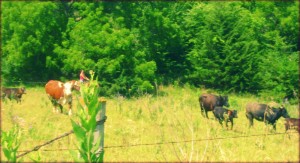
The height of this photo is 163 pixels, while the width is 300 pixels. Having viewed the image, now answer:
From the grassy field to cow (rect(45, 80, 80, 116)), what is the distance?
0.49 metres

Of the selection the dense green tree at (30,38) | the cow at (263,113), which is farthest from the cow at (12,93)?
the cow at (263,113)

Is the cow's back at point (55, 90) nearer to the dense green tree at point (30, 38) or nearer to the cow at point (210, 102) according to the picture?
the cow at point (210, 102)

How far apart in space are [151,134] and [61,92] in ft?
16.9

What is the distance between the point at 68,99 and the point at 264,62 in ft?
41.3

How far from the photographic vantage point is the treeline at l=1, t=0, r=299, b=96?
72.1 feet

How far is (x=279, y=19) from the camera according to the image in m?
27.4

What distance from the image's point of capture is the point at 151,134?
11938 mm

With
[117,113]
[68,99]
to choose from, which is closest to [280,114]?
[117,113]

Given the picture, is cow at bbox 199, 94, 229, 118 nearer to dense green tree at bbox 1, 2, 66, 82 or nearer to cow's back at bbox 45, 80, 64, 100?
cow's back at bbox 45, 80, 64, 100

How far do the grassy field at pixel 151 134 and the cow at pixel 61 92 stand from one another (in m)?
0.49

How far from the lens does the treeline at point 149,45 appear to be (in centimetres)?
2197

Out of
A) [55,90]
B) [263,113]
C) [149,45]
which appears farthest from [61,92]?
[149,45]

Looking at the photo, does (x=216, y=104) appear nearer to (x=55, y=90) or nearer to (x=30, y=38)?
(x=55, y=90)

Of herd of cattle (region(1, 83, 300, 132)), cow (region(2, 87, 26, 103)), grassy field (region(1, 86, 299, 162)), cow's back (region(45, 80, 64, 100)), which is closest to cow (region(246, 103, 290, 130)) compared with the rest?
herd of cattle (region(1, 83, 300, 132))
